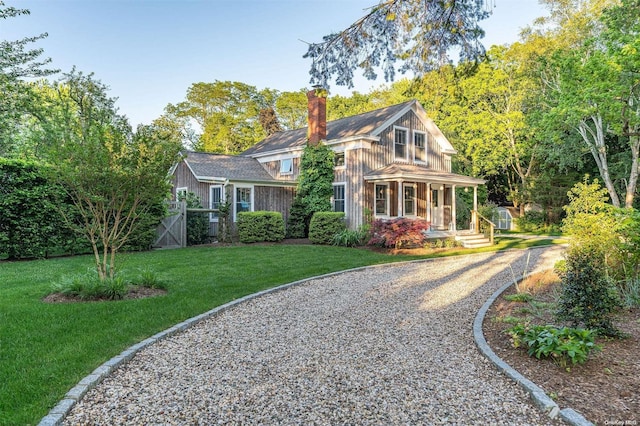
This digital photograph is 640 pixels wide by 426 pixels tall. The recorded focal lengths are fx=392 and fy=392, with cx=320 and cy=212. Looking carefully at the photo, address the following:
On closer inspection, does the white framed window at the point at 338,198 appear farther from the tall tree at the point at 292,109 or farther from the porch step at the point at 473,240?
the tall tree at the point at 292,109

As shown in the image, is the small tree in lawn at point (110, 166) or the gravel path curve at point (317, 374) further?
the small tree in lawn at point (110, 166)

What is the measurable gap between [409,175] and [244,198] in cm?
756

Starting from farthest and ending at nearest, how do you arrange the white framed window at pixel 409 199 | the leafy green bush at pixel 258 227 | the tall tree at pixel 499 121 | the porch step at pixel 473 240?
the tall tree at pixel 499 121 → the white framed window at pixel 409 199 → the leafy green bush at pixel 258 227 → the porch step at pixel 473 240

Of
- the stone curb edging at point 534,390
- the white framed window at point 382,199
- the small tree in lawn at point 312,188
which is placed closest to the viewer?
the stone curb edging at point 534,390

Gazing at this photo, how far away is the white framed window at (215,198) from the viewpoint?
1853cm

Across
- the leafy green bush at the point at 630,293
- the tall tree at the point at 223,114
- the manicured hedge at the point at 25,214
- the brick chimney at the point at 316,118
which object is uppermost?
the tall tree at the point at 223,114

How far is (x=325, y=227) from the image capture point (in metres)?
16.2

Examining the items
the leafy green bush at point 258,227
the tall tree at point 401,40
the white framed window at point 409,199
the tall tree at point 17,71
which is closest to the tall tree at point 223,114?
the tall tree at point 17,71

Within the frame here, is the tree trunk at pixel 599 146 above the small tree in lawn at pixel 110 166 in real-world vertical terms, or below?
above

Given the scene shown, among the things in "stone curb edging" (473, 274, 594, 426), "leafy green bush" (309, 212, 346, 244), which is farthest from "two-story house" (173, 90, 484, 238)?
"stone curb edging" (473, 274, 594, 426)

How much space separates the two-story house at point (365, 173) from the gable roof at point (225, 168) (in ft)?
0.16

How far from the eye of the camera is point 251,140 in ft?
132

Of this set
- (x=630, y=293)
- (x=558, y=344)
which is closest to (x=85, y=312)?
(x=558, y=344)

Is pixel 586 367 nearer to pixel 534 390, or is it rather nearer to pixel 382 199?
pixel 534 390
